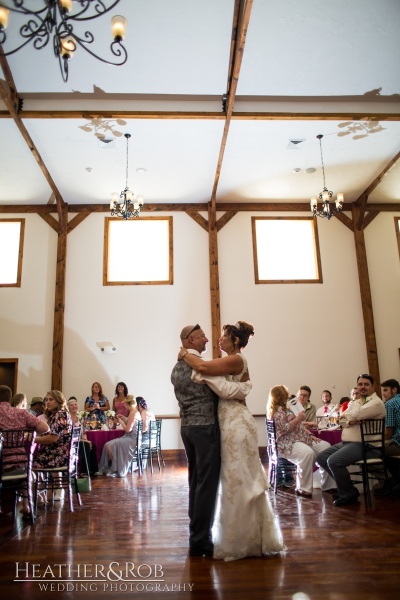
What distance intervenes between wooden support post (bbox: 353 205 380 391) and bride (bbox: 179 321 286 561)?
24.1 feet

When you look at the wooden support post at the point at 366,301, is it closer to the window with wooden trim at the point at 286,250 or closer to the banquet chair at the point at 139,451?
the window with wooden trim at the point at 286,250

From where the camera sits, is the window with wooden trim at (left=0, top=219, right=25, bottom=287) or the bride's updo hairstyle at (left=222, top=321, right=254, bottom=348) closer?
the bride's updo hairstyle at (left=222, top=321, right=254, bottom=348)

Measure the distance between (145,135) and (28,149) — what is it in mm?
2088

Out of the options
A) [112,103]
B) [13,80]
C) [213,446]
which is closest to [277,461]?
[213,446]

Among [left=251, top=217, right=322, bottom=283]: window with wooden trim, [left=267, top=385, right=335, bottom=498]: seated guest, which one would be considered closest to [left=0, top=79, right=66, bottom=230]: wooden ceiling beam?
[left=251, top=217, right=322, bottom=283]: window with wooden trim

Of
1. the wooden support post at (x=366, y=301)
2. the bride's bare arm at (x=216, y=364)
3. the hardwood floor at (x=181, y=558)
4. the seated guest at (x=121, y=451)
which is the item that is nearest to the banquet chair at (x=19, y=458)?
the hardwood floor at (x=181, y=558)

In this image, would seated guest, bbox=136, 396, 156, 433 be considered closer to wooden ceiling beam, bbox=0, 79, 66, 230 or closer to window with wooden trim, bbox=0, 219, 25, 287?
window with wooden trim, bbox=0, 219, 25, 287

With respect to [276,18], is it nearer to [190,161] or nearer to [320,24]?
[320,24]

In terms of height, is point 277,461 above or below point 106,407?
below

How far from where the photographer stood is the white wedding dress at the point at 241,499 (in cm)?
280

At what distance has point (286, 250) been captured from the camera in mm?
10391

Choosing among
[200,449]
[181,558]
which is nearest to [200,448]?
[200,449]

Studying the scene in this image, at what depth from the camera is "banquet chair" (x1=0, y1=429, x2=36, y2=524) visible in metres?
4.04

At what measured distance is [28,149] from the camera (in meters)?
8.38
